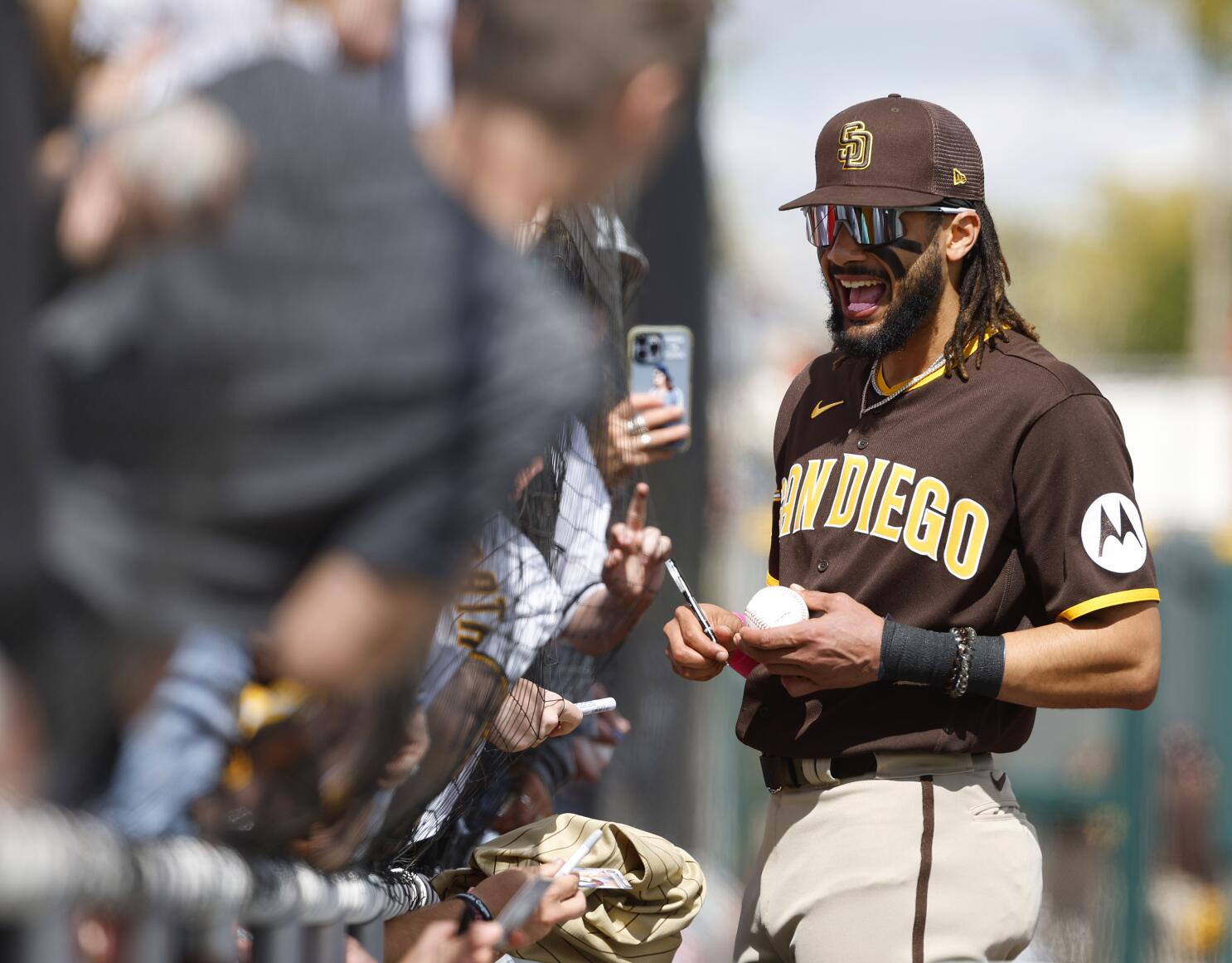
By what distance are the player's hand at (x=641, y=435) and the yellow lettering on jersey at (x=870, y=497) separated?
50 centimetres

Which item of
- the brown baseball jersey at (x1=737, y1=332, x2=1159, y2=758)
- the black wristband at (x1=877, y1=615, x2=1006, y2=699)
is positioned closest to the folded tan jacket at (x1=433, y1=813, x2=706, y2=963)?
the brown baseball jersey at (x1=737, y1=332, x2=1159, y2=758)

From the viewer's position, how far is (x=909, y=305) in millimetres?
2615

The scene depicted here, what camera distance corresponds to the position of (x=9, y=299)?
48.6 inches

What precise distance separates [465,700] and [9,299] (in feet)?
2.98

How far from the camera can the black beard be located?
8.59ft

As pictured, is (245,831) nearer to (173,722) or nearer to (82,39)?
(173,722)

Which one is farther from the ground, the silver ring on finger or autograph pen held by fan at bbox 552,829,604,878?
the silver ring on finger

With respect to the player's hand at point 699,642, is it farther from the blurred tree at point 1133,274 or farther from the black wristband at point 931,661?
the blurred tree at point 1133,274

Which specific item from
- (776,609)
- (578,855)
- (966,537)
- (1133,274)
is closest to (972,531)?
(966,537)

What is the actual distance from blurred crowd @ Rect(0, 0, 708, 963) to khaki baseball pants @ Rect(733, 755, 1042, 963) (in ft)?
3.35

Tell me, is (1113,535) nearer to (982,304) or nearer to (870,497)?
(870,497)

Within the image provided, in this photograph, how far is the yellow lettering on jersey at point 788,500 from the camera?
276cm

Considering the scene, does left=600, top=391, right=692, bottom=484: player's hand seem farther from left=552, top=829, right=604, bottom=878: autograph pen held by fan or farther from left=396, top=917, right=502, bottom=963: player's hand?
left=396, top=917, right=502, bottom=963: player's hand

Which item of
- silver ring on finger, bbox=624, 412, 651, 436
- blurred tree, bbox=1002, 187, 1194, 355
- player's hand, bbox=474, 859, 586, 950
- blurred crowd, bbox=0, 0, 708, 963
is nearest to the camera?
blurred crowd, bbox=0, 0, 708, 963
